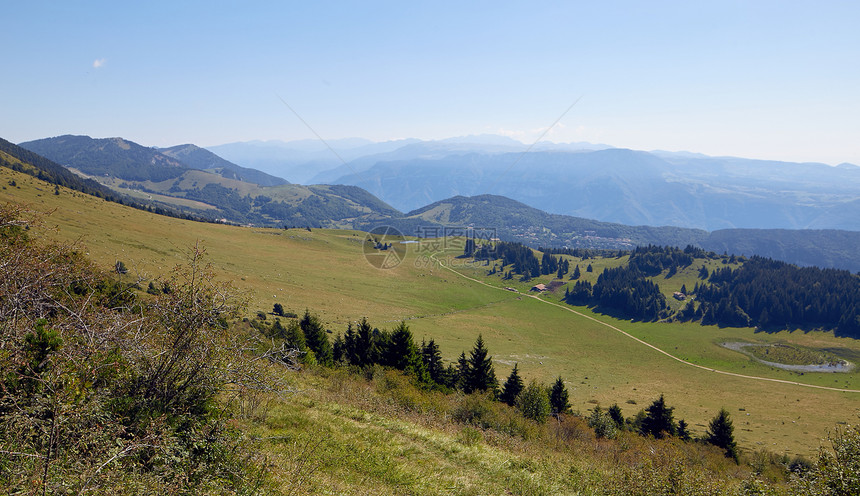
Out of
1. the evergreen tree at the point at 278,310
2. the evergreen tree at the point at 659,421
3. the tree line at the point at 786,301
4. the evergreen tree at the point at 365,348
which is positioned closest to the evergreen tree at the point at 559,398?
the evergreen tree at the point at 659,421

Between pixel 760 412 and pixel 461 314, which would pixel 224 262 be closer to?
pixel 461 314

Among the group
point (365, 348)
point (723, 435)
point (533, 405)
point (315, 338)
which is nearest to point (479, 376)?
point (533, 405)

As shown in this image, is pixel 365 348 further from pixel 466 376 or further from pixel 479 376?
pixel 479 376

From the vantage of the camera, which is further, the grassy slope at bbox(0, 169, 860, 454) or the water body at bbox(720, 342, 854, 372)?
the water body at bbox(720, 342, 854, 372)

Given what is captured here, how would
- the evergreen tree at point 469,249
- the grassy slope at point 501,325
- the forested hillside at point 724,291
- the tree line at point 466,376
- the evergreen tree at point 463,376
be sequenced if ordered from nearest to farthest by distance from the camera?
the tree line at point 466,376, the evergreen tree at point 463,376, the grassy slope at point 501,325, the forested hillside at point 724,291, the evergreen tree at point 469,249

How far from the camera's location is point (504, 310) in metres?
108

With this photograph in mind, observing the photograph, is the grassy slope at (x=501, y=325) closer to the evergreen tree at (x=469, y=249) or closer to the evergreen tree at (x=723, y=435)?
the evergreen tree at (x=723, y=435)

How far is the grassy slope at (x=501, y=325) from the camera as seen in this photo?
59.2 m

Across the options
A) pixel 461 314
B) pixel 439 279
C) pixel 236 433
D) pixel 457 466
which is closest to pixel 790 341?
pixel 461 314

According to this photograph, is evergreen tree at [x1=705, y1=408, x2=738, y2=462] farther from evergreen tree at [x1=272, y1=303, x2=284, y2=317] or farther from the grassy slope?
evergreen tree at [x1=272, y1=303, x2=284, y2=317]

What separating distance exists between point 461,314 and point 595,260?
Answer: 10176cm

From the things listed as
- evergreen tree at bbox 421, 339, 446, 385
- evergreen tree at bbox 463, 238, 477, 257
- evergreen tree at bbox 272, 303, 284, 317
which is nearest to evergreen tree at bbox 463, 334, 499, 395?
evergreen tree at bbox 421, 339, 446, 385

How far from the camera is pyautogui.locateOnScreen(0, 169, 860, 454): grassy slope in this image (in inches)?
2329

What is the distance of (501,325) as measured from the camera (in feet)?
311
